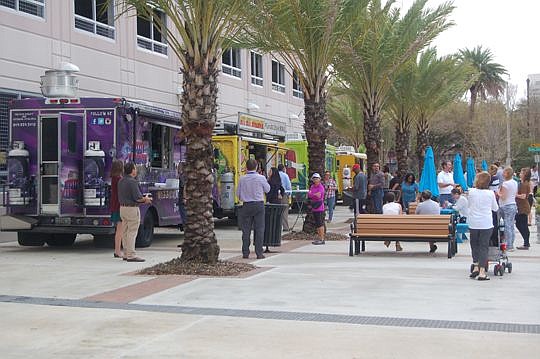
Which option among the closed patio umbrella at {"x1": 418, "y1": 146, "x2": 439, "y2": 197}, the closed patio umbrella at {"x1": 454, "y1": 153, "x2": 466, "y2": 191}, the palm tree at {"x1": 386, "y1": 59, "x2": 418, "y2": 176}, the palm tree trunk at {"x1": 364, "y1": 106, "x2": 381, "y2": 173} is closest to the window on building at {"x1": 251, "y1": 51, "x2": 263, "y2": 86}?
the palm tree at {"x1": 386, "y1": 59, "x2": 418, "y2": 176}

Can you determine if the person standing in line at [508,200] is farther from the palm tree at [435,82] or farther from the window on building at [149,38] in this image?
the window on building at [149,38]

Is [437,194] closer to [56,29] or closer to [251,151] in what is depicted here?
[251,151]

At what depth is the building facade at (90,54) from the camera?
19312 millimetres

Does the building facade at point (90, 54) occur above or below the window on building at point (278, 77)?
below

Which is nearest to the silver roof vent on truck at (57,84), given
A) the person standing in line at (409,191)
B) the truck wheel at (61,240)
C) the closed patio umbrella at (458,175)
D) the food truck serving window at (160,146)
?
the food truck serving window at (160,146)

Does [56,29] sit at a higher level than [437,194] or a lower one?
higher

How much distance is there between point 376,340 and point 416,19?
1634 cm

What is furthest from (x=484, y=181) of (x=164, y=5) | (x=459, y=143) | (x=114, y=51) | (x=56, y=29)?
(x=459, y=143)

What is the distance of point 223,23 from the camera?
1103cm

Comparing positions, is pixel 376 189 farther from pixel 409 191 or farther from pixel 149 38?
A: pixel 149 38

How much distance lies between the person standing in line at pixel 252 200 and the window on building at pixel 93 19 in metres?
12.3

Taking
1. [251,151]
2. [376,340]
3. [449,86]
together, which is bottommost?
[376,340]

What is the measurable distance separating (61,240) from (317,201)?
5.89m

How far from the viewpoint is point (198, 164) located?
424 inches
